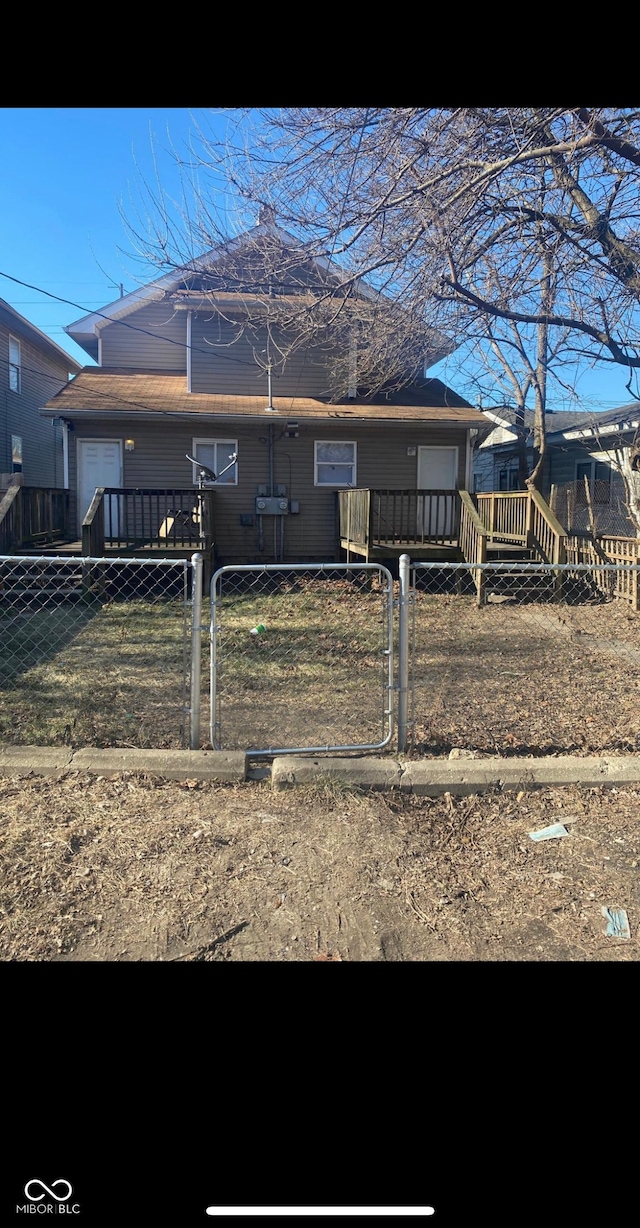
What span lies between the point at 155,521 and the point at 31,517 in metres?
2.06

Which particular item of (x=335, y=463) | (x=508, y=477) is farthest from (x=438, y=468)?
(x=508, y=477)

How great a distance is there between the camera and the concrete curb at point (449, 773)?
400 cm

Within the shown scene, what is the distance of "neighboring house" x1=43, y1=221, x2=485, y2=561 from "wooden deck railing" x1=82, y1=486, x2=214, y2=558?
4.43 ft

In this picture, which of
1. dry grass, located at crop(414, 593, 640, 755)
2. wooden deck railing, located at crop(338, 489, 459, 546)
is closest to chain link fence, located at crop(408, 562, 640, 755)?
dry grass, located at crop(414, 593, 640, 755)

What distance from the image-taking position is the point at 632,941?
2.80 metres

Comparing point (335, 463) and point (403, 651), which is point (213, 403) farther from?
point (403, 651)

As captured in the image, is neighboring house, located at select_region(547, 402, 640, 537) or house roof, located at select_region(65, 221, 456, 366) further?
neighboring house, located at select_region(547, 402, 640, 537)

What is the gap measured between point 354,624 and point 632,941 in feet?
21.5

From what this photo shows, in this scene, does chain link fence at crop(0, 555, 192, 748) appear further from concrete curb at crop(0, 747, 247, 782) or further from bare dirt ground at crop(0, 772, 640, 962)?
bare dirt ground at crop(0, 772, 640, 962)

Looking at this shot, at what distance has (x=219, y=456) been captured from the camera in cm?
1454

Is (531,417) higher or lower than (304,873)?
higher

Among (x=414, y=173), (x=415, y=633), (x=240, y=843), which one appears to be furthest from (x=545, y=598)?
(x=240, y=843)

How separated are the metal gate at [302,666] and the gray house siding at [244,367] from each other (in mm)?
5155

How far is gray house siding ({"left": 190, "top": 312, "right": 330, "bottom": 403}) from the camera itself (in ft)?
48.3
